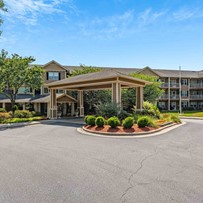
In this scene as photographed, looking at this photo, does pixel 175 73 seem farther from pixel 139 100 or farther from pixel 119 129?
pixel 119 129

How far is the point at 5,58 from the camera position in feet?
89.8

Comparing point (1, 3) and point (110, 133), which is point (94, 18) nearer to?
point (1, 3)

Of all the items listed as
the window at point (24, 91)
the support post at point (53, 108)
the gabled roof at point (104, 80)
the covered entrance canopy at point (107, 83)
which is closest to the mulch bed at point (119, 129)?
the covered entrance canopy at point (107, 83)

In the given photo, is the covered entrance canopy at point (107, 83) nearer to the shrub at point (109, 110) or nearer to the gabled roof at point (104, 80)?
the gabled roof at point (104, 80)

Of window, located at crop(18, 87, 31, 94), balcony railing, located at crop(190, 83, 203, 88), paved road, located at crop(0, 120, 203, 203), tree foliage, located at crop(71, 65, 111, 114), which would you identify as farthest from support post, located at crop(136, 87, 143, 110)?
balcony railing, located at crop(190, 83, 203, 88)

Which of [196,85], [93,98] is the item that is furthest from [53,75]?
[196,85]

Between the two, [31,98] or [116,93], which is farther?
[31,98]

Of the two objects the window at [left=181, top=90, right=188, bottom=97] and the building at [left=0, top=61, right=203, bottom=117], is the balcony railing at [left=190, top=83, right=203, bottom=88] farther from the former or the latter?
the window at [left=181, top=90, right=188, bottom=97]

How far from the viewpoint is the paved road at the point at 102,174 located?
4.81 metres

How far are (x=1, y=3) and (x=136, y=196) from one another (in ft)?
50.5

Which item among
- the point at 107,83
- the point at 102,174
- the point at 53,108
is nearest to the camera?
the point at 102,174

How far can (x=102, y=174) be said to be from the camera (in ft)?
20.6

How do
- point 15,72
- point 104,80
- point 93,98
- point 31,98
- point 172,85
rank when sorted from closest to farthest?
point 104,80 < point 15,72 < point 93,98 < point 31,98 < point 172,85

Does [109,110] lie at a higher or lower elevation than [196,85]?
lower
